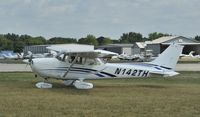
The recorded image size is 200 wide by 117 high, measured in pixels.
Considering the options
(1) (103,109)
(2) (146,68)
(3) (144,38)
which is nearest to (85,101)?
(1) (103,109)

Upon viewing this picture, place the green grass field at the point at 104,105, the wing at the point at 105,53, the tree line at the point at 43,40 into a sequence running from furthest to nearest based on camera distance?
1. the tree line at the point at 43,40
2. the wing at the point at 105,53
3. the green grass field at the point at 104,105

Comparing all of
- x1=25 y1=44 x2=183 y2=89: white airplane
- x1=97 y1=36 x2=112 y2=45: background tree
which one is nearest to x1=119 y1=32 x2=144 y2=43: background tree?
x1=97 y1=36 x2=112 y2=45: background tree

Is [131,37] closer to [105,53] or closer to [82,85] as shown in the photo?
[82,85]

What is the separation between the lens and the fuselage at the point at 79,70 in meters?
19.0

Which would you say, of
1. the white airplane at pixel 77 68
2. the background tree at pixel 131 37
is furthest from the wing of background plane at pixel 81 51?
the background tree at pixel 131 37

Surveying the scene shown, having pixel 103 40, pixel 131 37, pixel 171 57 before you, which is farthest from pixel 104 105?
pixel 131 37

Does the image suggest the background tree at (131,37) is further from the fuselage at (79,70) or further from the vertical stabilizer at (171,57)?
the fuselage at (79,70)

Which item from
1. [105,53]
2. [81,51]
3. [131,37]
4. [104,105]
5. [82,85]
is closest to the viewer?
[104,105]

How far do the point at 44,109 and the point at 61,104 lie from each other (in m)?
1.20

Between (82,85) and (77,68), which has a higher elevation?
(77,68)

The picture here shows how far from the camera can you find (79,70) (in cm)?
1920

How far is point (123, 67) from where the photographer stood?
781 inches

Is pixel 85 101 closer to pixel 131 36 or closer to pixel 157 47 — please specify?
pixel 157 47

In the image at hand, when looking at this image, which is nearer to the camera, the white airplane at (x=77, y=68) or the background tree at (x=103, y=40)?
the white airplane at (x=77, y=68)
